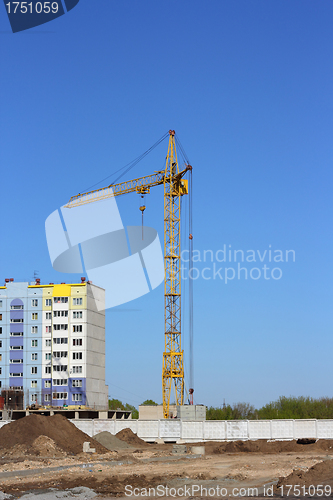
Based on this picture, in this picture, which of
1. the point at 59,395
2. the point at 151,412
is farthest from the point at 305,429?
the point at 59,395

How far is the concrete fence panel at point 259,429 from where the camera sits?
1560 inches

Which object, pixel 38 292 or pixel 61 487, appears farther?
pixel 38 292

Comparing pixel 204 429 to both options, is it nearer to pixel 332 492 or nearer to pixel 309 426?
pixel 309 426

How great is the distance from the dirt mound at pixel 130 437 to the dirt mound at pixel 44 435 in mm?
3665

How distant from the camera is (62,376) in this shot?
8038 centimetres

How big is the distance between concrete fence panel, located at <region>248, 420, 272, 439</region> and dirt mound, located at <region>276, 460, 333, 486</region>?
62.4 feet

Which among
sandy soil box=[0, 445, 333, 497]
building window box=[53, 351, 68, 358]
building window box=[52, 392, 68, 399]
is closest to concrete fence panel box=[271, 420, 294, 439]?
sandy soil box=[0, 445, 333, 497]

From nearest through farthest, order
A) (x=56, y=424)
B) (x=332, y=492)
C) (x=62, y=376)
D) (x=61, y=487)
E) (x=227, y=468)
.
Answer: (x=332, y=492) → (x=61, y=487) → (x=227, y=468) → (x=56, y=424) → (x=62, y=376)

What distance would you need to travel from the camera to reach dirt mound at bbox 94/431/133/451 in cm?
3705

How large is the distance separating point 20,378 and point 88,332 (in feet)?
36.7

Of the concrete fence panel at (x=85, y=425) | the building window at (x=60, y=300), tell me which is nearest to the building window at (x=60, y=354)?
the building window at (x=60, y=300)

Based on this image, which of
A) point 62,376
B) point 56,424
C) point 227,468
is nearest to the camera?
point 227,468

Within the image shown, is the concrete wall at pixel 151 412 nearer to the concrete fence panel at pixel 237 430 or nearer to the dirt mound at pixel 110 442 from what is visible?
the concrete fence panel at pixel 237 430

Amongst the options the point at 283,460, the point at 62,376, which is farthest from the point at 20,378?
the point at 283,460
